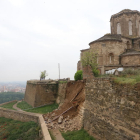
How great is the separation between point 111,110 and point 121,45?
1332 cm

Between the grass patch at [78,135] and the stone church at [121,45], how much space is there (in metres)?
8.43

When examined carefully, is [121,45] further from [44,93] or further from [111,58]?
[44,93]

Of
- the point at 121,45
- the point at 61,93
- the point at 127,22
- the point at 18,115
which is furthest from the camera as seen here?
the point at 127,22

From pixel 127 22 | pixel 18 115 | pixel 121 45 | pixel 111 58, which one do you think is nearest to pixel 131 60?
pixel 111 58

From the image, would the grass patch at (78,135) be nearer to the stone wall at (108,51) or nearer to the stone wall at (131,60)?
the stone wall at (108,51)

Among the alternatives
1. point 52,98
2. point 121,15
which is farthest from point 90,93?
point 121,15

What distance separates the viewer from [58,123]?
8.55 metres

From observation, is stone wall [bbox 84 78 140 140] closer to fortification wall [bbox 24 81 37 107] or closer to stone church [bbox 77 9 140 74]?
stone church [bbox 77 9 140 74]

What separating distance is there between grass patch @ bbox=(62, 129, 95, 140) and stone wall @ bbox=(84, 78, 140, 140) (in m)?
0.26

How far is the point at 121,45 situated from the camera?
16.1 m

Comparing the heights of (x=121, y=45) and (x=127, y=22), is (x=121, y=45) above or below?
below

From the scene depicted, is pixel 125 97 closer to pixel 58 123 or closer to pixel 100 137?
pixel 100 137

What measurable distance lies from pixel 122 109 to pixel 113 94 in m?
0.73

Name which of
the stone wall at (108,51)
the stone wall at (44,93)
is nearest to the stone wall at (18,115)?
the stone wall at (44,93)
